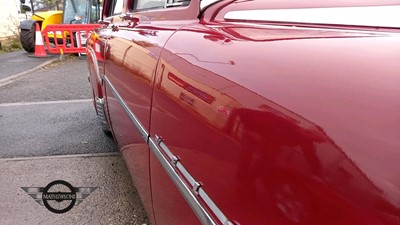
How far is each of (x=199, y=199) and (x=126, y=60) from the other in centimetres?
103

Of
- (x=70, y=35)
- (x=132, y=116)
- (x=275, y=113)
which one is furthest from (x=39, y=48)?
(x=275, y=113)

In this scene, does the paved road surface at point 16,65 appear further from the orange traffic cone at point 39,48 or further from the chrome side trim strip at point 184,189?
the chrome side trim strip at point 184,189

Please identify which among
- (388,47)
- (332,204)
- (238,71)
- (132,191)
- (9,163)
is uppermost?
(388,47)

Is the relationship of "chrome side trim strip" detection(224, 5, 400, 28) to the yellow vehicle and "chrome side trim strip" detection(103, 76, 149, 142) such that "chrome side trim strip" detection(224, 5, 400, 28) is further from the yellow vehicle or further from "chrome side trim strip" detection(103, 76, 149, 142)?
the yellow vehicle

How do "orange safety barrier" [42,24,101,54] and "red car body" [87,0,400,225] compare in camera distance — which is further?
"orange safety barrier" [42,24,101,54]

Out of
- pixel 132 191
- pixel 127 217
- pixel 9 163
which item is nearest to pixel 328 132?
pixel 127 217

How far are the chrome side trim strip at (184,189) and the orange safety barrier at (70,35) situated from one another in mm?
8405

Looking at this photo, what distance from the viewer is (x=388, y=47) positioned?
0.71 m

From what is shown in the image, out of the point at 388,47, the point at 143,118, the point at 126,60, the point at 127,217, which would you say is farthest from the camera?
the point at 127,217

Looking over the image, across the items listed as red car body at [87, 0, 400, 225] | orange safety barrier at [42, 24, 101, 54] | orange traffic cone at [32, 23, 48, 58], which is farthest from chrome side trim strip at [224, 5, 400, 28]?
orange traffic cone at [32, 23, 48, 58]

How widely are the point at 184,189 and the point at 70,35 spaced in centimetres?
949

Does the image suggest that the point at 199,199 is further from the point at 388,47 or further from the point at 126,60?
the point at 126,60

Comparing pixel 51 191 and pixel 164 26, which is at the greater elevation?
pixel 164 26

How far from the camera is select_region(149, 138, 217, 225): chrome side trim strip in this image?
3.06ft
